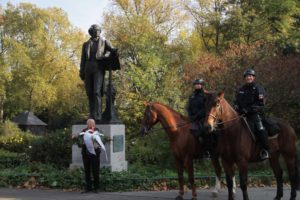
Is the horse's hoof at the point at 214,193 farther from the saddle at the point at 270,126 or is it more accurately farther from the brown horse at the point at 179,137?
the saddle at the point at 270,126

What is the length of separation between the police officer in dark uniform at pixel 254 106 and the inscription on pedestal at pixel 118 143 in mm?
4829

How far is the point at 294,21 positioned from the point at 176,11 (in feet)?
40.5

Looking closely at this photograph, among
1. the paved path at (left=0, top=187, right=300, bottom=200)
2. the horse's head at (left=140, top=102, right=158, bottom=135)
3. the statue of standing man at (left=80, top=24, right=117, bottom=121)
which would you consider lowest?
the paved path at (left=0, top=187, right=300, bottom=200)

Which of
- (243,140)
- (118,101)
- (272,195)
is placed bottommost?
(272,195)

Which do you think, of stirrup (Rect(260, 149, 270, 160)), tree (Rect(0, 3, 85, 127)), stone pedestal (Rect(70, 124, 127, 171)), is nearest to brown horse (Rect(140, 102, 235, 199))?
stirrup (Rect(260, 149, 270, 160))

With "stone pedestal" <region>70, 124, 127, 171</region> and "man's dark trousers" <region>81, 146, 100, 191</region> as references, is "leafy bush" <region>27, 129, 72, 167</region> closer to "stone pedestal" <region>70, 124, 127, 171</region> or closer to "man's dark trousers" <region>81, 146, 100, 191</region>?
"stone pedestal" <region>70, 124, 127, 171</region>

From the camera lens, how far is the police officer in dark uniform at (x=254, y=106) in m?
11.0

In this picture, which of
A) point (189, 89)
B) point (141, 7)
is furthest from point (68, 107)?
point (189, 89)

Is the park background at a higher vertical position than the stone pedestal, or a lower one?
higher

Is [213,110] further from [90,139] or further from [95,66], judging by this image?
[95,66]

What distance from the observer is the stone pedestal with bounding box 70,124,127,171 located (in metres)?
14.9

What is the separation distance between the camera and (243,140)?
10875 millimetres

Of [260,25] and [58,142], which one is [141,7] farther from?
[58,142]

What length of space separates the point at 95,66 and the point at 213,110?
5.76 metres
